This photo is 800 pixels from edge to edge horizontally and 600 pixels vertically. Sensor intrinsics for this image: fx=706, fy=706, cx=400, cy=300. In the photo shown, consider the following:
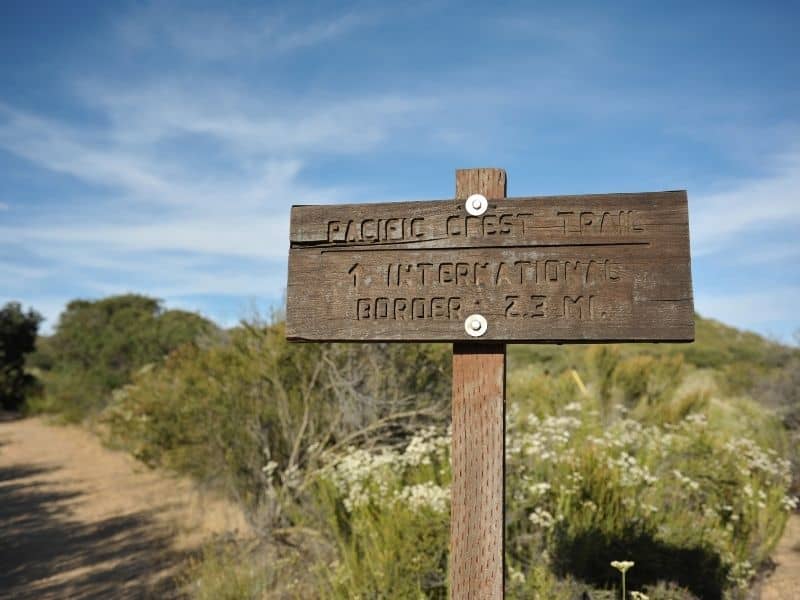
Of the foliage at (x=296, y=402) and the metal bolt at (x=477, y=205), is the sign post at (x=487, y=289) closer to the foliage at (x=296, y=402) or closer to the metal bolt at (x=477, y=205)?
the metal bolt at (x=477, y=205)

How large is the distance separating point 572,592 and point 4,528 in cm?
649

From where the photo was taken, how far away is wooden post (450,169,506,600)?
2.30 meters

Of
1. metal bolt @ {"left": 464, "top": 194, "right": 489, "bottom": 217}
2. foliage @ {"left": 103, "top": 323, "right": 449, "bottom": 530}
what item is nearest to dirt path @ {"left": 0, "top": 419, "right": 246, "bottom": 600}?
foliage @ {"left": 103, "top": 323, "right": 449, "bottom": 530}

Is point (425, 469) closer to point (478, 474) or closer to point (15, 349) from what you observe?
point (478, 474)

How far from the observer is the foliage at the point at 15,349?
70.4 feet

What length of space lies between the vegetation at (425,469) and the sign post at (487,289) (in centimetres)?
174

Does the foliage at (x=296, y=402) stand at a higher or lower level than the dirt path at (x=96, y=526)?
higher

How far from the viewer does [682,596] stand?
13.2ft

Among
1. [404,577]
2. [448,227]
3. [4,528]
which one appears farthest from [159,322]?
[448,227]

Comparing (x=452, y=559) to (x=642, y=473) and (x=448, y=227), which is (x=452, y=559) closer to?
(x=448, y=227)

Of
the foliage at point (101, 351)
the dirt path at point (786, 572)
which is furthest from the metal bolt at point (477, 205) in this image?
the foliage at point (101, 351)

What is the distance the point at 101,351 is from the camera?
61.2ft

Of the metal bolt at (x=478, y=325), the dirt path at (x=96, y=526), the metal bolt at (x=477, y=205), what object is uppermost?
the metal bolt at (x=477, y=205)

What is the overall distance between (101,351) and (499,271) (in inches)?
720
